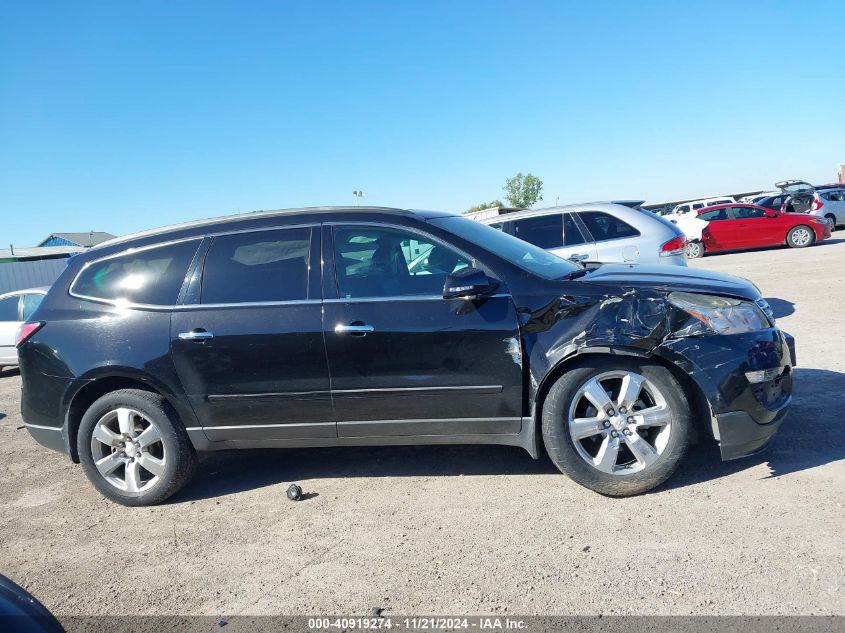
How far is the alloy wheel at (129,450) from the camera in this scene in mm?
4273

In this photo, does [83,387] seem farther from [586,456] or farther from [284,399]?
[586,456]

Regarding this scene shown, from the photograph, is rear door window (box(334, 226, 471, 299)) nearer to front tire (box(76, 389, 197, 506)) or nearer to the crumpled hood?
the crumpled hood

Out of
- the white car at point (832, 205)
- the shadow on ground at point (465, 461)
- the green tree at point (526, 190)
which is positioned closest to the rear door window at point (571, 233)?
the shadow on ground at point (465, 461)

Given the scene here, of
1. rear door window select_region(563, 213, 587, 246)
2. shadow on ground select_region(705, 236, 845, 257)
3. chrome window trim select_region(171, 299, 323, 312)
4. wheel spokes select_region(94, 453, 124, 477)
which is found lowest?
shadow on ground select_region(705, 236, 845, 257)

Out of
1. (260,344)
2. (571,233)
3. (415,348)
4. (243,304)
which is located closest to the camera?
(415,348)

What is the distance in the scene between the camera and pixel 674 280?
12.8 feet

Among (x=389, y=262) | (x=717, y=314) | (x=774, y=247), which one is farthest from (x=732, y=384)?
(x=774, y=247)

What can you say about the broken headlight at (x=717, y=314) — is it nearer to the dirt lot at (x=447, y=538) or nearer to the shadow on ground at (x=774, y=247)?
the dirt lot at (x=447, y=538)

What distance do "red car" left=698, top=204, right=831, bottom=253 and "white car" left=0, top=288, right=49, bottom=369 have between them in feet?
57.4

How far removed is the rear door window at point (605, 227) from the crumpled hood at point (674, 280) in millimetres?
3906

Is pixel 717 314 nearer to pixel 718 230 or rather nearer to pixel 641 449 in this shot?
pixel 641 449

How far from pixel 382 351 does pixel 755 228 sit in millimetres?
18401

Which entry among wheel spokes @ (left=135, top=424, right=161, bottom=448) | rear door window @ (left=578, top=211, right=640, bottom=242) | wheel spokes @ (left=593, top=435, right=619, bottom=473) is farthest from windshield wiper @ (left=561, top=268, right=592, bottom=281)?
rear door window @ (left=578, top=211, right=640, bottom=242)

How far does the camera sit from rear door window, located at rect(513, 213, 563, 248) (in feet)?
28.3
